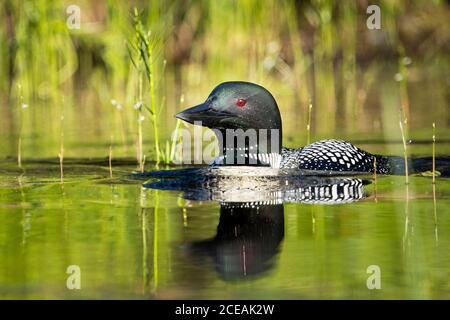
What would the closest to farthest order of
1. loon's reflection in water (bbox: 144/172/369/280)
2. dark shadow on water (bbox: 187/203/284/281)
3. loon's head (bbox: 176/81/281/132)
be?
dark shadow on water (bbox: 187/203/284/281) < loon's reflection in water (bbox: 144/172/369/280) < loon's head (bbox: 176/81/281/132)

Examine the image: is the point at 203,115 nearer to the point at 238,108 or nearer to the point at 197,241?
the point at 238,108

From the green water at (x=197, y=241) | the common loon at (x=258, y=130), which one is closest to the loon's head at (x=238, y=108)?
the common loon at (x=258, y=130)

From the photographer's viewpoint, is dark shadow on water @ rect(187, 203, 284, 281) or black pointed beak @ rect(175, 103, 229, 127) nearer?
dark shadow on water @ rect(187, 203, 284, 281)

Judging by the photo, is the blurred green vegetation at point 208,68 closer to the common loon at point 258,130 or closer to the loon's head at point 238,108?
the common loon at point 258,130

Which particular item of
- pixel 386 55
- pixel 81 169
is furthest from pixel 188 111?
pixel 386 55

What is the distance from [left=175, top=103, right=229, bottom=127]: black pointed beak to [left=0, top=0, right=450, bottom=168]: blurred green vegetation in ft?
4.74

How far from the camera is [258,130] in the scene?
7.04 meters

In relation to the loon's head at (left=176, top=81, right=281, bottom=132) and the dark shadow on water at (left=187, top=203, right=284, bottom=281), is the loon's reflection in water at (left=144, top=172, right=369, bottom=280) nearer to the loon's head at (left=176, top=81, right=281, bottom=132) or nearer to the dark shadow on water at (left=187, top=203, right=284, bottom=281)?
the dark shadow on water at (left=187, top=203, right=284, bottom=281)

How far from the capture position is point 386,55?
16625mm

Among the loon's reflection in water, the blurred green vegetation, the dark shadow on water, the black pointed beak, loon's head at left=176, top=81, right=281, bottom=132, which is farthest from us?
the blurred green vegetation

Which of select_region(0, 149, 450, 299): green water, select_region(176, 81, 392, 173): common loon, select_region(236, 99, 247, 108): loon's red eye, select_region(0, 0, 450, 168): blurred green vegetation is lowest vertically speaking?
select_region(0, 149, 450, 299): green water

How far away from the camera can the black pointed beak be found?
6.75 metres

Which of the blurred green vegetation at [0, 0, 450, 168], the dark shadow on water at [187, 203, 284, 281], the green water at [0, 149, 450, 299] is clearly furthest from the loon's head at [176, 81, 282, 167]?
the blurred green vegetation at [0, 0, 450, 168]

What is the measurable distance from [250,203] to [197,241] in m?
1.17
